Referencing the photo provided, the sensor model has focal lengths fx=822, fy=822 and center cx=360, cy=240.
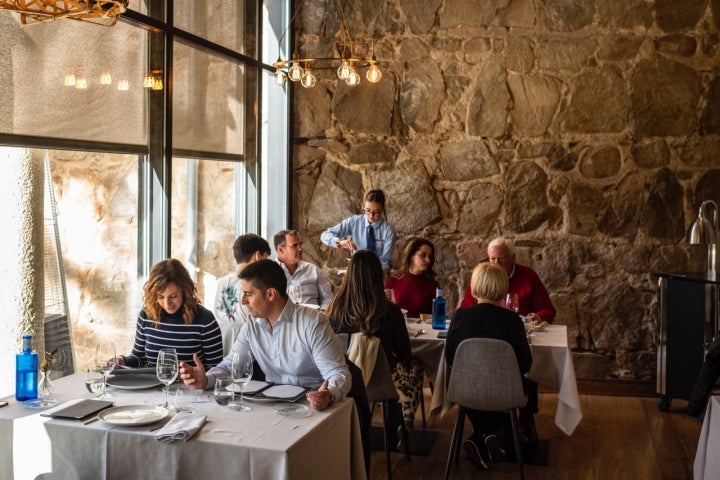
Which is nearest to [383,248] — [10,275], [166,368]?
[10,275]

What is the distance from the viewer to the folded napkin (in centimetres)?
255

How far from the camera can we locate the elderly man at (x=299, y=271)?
561 cm

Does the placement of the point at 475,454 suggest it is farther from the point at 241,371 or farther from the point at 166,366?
the point at 166,366

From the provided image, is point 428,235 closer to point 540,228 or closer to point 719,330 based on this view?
point 540,228

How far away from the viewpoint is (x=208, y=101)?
5734 mm

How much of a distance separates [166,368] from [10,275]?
1.49m

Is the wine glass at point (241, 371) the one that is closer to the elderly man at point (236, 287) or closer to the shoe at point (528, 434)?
the elderly man at point (236, 287)

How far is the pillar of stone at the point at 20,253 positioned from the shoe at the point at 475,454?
2.24m

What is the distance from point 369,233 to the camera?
6359mm

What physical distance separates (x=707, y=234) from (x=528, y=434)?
1.94 meters

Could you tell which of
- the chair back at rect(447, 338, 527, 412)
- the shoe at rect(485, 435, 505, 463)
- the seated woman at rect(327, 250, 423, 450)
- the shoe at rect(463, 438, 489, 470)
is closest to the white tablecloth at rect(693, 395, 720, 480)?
the chair back at rect(447, 338, 527, 412)

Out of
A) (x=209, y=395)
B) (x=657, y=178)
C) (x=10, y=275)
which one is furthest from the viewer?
(x=657, y=178)

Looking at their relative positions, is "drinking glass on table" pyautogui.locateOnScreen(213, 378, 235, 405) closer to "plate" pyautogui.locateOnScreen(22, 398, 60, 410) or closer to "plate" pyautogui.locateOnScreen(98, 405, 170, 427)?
"plate" pyautogui.locateOnScreen(98, 405, 170, 427)

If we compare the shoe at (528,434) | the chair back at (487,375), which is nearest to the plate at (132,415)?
the chair back at (487,375)
